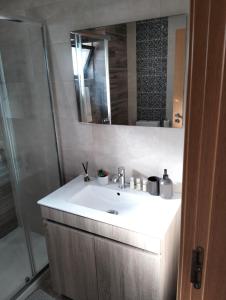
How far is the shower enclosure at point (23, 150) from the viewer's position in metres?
2.02

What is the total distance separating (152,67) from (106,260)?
4.15 ft

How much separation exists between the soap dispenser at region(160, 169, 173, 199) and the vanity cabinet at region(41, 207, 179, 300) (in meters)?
0.18

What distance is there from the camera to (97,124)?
198 centimetres

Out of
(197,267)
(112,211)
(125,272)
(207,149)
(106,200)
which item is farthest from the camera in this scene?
(106,200)

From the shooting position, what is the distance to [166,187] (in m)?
1.70

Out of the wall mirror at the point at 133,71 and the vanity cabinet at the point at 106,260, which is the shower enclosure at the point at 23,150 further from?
the vanity cabinet at the point at 106,260

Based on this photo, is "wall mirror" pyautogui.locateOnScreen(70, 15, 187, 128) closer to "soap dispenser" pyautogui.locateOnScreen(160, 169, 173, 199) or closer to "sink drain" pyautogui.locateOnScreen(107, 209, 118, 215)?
"soap dispenser" pyautogui.locateOnScreen(160, 169, 173, 199)

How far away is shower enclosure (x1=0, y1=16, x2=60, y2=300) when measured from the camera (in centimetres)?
202

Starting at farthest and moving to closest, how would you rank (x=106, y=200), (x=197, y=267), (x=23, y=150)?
(x=23, y=150)
(x=106, y=200)
(x=197, y=267)

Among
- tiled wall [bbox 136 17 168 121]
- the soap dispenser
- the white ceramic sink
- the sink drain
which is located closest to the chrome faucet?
the white ceramic sink

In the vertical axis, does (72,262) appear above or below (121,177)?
below

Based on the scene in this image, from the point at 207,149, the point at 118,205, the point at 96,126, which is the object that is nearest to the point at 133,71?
the point at 96,126

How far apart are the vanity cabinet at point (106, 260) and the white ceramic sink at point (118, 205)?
4 centimetres

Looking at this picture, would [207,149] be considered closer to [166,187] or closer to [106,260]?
[166,187]
